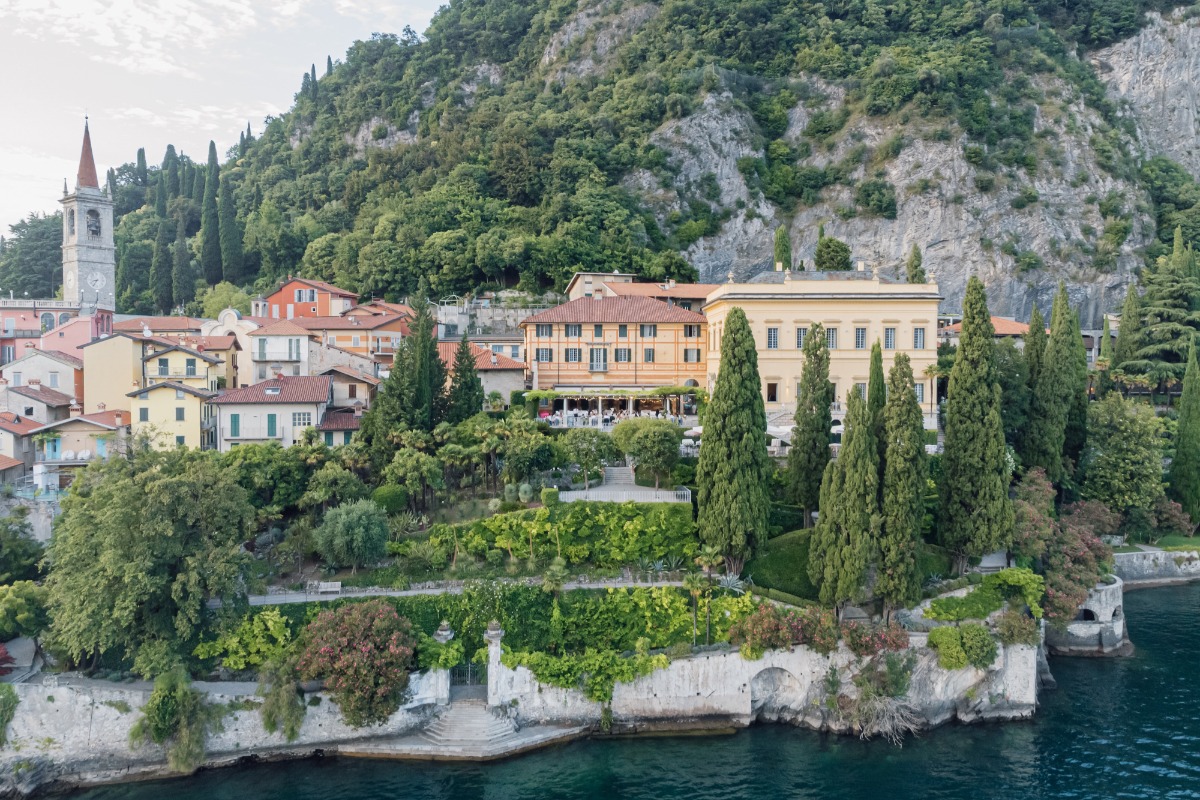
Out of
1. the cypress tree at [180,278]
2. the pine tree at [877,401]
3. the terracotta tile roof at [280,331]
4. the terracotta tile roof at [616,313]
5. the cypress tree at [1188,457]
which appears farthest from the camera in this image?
the cypress tree at [180,278]

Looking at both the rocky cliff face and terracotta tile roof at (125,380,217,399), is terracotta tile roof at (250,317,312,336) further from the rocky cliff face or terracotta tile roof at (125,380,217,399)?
the rocky cliff face

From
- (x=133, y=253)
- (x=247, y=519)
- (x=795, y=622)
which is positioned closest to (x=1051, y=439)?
(x=795, y=622)

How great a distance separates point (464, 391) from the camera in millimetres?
42000

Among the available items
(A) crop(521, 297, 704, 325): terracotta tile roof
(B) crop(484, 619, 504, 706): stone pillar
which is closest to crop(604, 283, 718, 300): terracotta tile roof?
(A) crop(521, 297, 704, 325): terracotta tile roof

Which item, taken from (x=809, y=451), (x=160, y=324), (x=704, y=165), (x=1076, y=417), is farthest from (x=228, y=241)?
(x=1076, y=417)

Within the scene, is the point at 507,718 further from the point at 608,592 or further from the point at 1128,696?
the point at 1128,696

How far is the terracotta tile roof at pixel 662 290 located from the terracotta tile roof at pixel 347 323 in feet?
49.7

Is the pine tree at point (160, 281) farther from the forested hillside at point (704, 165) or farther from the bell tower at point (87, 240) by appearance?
the bell tower at point (87, 240)

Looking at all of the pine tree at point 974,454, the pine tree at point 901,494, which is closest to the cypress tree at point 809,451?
the pine tree at point 901,494

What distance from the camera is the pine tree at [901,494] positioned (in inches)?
1211

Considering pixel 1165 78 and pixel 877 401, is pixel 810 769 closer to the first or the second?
pixel 877 401

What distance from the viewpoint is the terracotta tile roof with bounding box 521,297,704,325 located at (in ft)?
168

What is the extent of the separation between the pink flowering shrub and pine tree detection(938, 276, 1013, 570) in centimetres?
2230

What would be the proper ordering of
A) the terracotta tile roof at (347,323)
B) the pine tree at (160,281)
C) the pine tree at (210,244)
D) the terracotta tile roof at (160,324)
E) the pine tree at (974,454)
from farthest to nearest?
1. the pine tree at (210,244)
2. the pine tree at (160,281)
3. the terracotta tile roof at (160,324)
4. the terracotta tile roof at (347,323)
5. the pine tree at (974,454)
